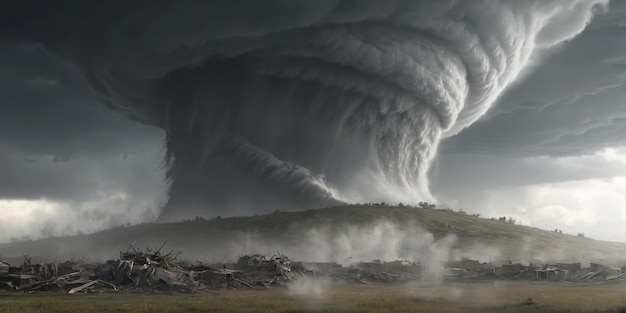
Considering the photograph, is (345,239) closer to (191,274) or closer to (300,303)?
(191,274)

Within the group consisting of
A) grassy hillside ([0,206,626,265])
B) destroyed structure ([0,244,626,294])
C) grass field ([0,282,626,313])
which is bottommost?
grass field ([0,282,626,313])

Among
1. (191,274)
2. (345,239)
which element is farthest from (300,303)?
(345,239)

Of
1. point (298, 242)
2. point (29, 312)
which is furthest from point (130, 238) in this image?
point (29, 312)

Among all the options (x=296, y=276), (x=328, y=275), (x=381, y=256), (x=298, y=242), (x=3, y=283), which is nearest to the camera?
(x=3, y=283)

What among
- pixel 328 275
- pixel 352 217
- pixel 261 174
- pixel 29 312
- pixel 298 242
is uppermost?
pixel 261 174

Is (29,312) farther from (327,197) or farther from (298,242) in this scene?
(327,197)

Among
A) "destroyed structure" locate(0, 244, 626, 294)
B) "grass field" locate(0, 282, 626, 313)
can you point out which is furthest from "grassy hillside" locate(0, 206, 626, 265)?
"grass field" locate(0, 282, 626, 313)

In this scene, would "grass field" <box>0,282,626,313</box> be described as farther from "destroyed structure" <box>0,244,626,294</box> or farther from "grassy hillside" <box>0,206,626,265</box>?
"grassy hillside" <box>0,206,626,265</box>
